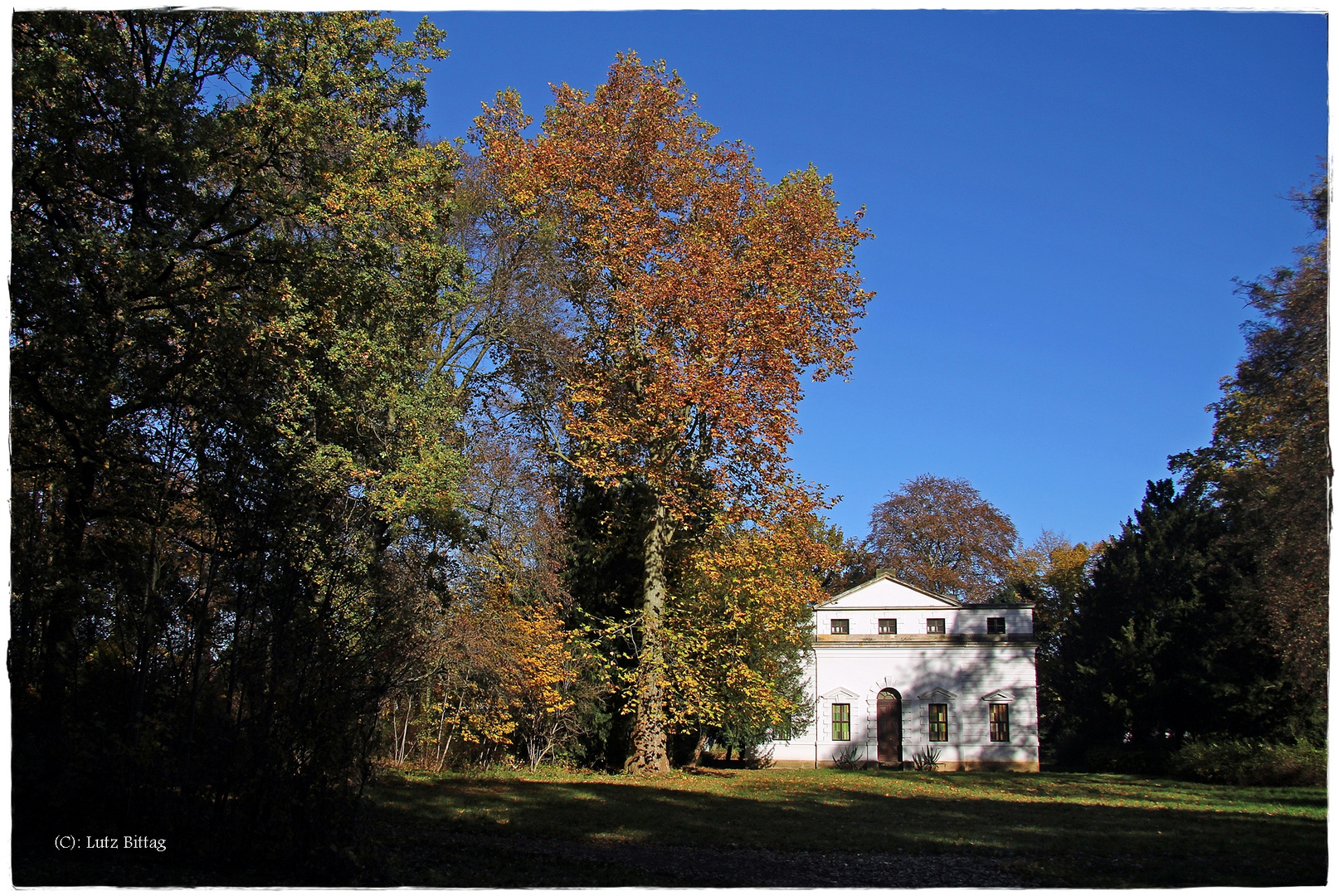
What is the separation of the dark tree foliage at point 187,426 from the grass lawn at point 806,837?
1.35 m

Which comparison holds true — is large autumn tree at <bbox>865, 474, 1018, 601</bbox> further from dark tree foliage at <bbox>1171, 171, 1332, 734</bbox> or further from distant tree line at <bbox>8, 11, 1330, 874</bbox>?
dark tree foliage at <bbox>1171, 171, 1332, 734</bbox>

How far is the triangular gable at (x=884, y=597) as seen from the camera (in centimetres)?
3497

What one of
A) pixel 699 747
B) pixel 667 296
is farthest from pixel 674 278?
pixel 699 747

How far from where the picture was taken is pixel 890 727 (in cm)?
3350

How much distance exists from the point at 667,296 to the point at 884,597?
20116mm

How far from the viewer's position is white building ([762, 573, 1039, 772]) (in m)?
32.9

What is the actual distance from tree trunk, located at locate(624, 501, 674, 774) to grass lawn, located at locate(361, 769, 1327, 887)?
2.26 meters

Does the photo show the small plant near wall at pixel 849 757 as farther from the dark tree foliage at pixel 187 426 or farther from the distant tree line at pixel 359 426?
the dark tree foliage at pixel 187 426

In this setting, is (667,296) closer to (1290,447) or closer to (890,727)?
(1290,447)

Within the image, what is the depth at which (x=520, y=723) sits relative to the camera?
20141mm

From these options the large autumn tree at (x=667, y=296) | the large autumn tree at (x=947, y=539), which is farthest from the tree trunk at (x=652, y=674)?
the large autumn tree at (x=947, y=539)

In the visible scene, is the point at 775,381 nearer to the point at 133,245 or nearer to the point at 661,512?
the point at 661,512

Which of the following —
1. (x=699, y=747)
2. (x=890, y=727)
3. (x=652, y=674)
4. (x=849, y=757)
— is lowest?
(x=849, y=757)

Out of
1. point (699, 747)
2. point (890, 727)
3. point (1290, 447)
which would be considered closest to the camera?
point (1290, 447)
